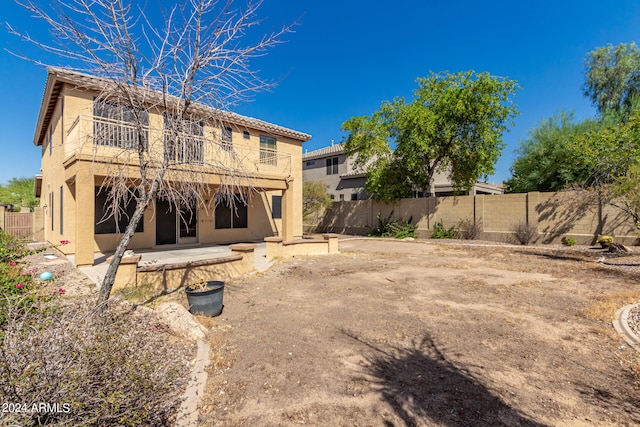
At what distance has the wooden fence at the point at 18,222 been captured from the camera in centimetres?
1652

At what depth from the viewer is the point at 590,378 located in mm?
3438

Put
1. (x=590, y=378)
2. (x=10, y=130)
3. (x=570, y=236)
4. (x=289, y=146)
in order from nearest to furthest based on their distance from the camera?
(x=590, y=378) → (x=10, y=130) → (x=570, y=236) → (x=289, y=146)

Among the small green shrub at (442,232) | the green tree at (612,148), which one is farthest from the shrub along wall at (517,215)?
the green tree at (612,148)

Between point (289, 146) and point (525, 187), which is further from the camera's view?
point (525, 187)

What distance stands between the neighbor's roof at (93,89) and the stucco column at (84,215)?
2.37 m

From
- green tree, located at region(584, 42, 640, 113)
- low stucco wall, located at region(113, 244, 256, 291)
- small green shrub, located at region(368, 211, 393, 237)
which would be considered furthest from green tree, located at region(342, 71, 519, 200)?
low stucco wall, located at region(113, 244, 256, 291)

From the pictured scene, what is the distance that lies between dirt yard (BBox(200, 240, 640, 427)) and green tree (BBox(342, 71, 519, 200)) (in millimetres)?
11124

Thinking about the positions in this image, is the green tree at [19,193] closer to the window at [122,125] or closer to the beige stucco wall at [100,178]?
the beige stucco wall at [100,178]

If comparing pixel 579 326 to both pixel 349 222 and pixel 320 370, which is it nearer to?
pixel 320 370

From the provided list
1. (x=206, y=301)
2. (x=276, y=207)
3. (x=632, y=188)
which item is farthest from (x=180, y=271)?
(x=632, y=188)

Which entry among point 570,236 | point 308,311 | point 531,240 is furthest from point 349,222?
point 308,311

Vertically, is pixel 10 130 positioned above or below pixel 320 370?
above

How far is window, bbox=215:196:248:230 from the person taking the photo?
561 inches

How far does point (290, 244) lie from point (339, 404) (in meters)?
8.37
